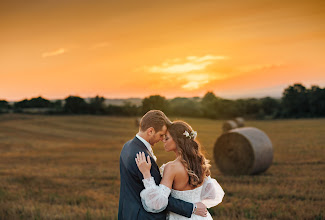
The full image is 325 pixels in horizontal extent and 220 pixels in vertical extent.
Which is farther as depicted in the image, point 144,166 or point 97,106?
point 97,106

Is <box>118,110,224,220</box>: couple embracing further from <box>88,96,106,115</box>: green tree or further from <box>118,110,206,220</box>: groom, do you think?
<box>88,96,106,115</box>: green tree

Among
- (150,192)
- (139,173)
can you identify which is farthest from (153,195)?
(139,173)

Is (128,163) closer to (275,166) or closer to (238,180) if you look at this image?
(238,180)

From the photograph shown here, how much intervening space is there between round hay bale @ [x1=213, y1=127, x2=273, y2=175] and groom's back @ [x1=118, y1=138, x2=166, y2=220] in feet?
34.7

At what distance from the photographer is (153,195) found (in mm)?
4117

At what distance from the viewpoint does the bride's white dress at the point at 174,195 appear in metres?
4.12

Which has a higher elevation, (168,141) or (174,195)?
(168,141)

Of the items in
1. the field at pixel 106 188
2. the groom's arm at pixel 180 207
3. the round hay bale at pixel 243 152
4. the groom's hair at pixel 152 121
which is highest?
the groom's hair at pixel 152 121

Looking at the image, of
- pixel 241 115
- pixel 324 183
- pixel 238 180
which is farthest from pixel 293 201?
pixel 241 115

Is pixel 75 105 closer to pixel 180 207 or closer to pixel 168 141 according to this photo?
pixel 168 141

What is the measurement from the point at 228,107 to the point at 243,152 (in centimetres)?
4272

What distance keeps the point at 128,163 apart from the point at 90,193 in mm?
7546

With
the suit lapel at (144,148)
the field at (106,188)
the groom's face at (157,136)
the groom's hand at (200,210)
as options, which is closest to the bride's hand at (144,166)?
the suit lapel at (144,148)

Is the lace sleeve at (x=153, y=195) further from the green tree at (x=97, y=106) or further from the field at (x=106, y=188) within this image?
the green tree at (x=97, y=106)
